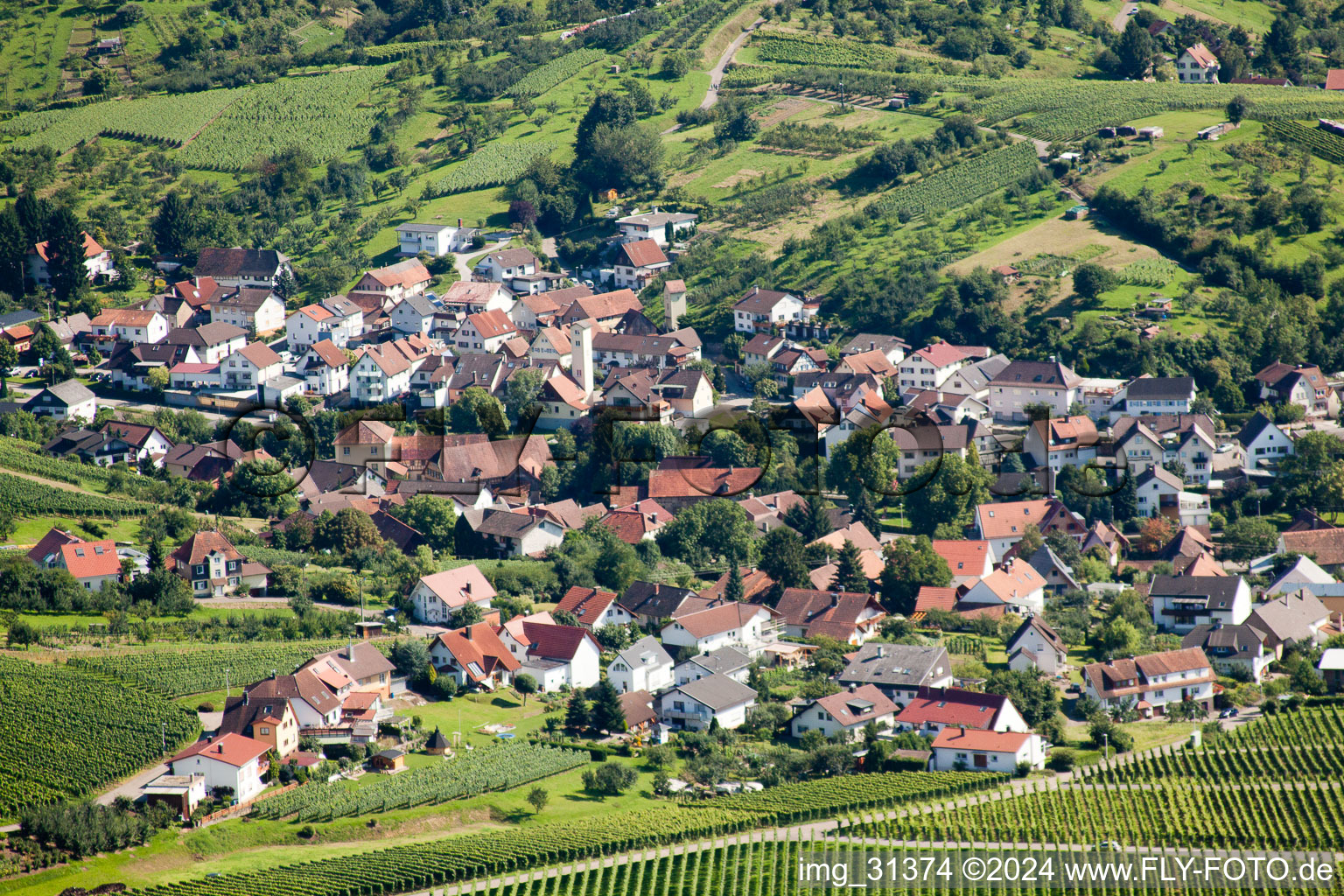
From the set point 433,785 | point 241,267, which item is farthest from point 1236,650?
point 241,267

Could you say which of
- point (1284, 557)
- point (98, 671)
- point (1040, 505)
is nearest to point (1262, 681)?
point (1284, 557)

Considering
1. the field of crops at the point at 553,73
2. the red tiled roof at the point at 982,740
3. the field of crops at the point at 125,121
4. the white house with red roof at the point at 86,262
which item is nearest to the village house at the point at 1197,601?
the red tiled roof at the point at 982,740

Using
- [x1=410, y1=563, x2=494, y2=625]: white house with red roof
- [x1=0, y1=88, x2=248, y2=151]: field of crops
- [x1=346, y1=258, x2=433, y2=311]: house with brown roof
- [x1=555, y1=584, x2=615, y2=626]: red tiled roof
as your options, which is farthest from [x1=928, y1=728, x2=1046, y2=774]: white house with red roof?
[x1=0, y1=88, x2=248, y2=151]: field of crops

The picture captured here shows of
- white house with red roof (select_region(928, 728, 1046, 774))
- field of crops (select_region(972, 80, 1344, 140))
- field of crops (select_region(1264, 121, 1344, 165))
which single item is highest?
field of crops (select_region(972, 80, 1344, 140))

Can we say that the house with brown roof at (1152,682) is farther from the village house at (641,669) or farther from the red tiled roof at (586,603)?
the red tiled roof at (586,603)

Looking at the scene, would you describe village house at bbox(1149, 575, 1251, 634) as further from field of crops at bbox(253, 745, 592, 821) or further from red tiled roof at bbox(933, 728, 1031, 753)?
field of crops at bbox(253, 745, 592, 821)
